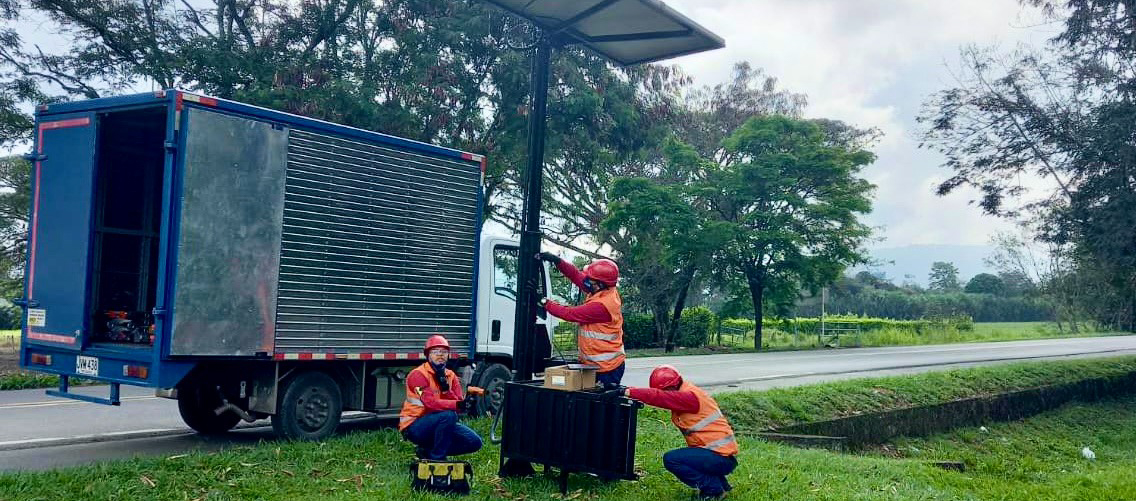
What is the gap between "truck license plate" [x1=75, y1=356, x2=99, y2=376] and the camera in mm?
8102

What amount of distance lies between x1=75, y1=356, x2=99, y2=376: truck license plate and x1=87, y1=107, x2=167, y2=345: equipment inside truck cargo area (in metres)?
0.36

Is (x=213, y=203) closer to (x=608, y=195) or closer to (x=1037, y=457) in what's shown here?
(x=1037, y=457)

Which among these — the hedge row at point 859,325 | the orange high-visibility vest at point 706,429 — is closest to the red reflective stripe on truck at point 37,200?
the orange high-visibility vest at point 706,429

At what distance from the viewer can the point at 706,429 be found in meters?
6.57

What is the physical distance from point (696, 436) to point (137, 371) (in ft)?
15.9

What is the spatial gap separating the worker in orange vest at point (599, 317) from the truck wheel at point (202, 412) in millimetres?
4235

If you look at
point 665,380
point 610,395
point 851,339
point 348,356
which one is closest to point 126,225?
point 348,356

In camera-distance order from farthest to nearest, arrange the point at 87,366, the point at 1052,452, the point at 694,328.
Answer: the point at 694,328, the point at 1052,452, the point at 87,366

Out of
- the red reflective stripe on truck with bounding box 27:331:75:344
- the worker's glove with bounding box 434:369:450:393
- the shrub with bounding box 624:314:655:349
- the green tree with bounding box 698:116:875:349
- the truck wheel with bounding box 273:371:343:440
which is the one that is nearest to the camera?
the worker's glove with bounding box 434:369:450:393

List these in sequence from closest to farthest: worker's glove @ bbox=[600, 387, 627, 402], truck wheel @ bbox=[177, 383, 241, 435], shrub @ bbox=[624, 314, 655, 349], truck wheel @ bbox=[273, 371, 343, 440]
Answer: worker's glove @ bbox=[600, 387, 627, 402] < truck wheel @ bbox=[273, 371, 343, 440] < truck wheel @ bbox=[177, 383, 241, 435] < shrub @ bbox=[624, 314, 655, 349]

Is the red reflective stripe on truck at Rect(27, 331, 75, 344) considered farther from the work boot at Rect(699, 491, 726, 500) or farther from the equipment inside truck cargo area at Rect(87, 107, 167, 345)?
the work boot at Rect(699, 491, 726, 500)

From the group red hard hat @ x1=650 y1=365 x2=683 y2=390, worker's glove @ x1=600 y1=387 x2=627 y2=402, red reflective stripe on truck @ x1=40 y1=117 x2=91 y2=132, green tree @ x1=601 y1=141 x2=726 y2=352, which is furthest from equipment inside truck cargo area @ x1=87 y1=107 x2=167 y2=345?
green tree @ x1=601 y1=141 x2=726 y2=352

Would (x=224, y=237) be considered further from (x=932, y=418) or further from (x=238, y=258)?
(x=932, y=418)

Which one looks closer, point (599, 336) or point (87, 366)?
point (599, 336)
